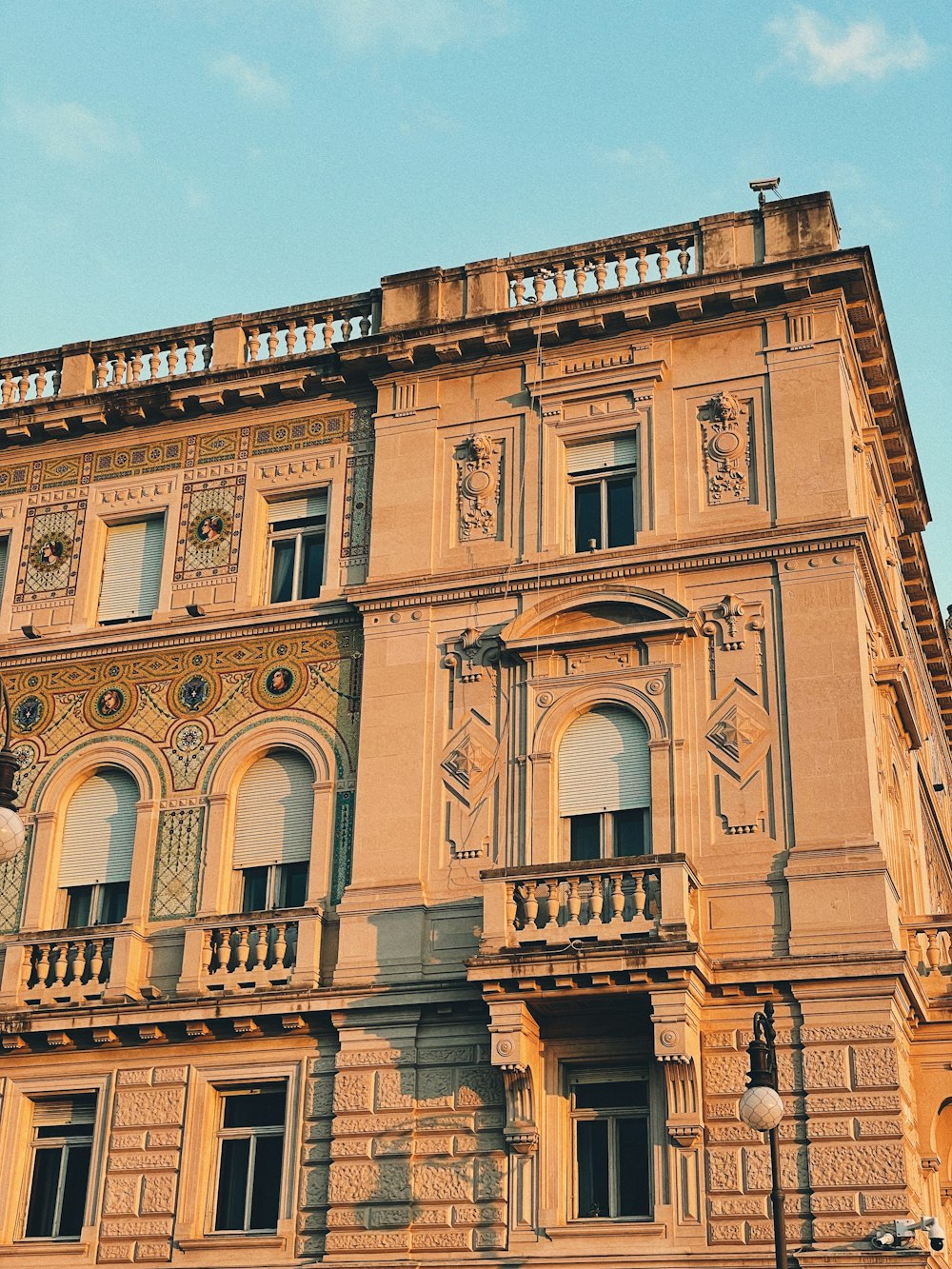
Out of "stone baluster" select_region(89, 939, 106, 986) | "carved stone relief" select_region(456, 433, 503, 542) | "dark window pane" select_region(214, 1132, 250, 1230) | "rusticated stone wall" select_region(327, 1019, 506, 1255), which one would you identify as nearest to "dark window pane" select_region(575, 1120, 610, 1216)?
"rusticated stone wall" select_region(327, 1019, 506, 1255)

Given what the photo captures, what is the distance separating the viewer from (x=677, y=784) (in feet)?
84.2

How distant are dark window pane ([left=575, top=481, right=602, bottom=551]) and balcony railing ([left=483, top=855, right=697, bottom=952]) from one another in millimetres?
6090

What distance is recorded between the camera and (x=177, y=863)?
28.1m

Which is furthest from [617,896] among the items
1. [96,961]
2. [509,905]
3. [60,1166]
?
[60,1166]

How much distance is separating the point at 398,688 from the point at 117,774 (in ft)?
17.7

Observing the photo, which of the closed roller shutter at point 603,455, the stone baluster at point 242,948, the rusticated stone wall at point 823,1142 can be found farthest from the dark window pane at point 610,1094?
Answer: the closed roller shutter at point 603,455

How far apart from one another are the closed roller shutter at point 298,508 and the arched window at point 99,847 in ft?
17.2

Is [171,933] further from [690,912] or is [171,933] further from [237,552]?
[690,912]

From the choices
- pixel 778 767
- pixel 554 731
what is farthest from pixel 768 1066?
pixel 554 731

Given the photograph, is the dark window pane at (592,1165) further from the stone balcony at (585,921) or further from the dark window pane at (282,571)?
the dark window pane at (282,571)

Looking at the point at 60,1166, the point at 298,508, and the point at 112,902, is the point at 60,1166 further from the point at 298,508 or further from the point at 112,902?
the point at 298,508

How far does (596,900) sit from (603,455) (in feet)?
26.6

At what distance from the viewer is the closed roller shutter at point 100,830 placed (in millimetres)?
28781

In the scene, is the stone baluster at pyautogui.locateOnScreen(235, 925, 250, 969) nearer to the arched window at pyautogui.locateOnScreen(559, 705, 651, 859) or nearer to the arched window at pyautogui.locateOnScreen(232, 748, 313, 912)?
the arched window at pyautogui.locateOnScreen(232, 748, 313, 912)
